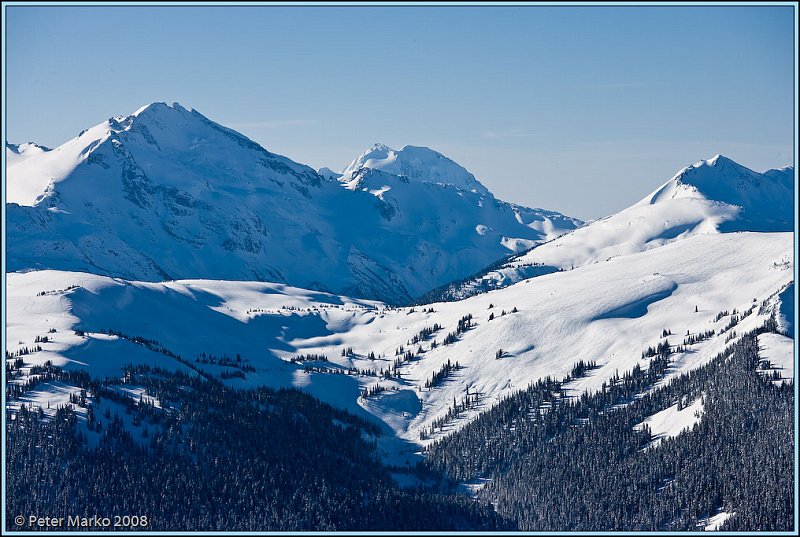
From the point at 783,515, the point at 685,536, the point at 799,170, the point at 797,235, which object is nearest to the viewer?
the point at 799,170

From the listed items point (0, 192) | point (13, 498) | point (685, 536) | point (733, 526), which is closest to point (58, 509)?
point (13, 498)

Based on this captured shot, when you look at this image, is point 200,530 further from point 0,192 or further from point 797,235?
point 797,235

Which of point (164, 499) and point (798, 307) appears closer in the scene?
point (798, 307)

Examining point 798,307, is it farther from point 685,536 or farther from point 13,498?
point 13,498

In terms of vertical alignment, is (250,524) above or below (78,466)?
below

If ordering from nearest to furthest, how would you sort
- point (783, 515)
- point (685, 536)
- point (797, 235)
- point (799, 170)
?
point (799, 170) < point (797, 235) < point (685, 536) < point (783, 515)

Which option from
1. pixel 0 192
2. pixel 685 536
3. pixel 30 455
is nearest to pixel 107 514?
pixel 30 455

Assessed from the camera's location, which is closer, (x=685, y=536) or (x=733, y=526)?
(x=685, y=536)

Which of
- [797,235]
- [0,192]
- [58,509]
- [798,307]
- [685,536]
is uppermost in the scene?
[0,192]

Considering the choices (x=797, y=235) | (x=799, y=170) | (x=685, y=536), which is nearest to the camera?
(x=799, y=170)
